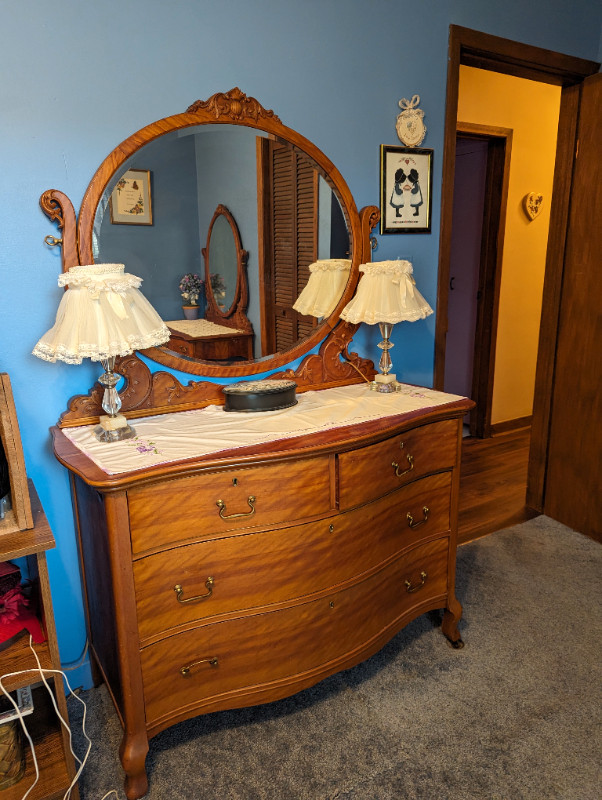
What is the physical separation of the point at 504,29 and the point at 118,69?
66.1 inches

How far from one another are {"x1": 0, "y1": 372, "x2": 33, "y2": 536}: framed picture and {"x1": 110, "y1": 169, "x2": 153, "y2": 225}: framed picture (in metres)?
0.62

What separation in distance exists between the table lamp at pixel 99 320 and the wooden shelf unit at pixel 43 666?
0.44 meters

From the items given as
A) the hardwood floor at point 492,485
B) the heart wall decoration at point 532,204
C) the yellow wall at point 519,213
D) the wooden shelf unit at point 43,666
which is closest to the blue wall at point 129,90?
the wooden shelf unit at point 43,666

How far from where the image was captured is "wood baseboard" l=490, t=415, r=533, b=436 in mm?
4550

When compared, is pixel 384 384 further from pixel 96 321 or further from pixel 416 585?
pixel 96 321

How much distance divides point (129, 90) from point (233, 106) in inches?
12.6

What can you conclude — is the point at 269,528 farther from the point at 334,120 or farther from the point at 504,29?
the point at 504,29

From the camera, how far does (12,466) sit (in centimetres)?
139

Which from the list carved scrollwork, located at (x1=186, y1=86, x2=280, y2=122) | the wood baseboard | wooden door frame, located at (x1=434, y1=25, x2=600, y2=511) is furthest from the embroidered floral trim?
the wood baseboard

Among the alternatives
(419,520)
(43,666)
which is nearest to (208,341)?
(419,520)

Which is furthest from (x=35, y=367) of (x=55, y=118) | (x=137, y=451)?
(x=55, y=118)

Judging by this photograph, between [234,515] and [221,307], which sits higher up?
[221,307]

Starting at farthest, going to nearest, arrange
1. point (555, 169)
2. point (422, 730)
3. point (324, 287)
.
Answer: point (555, 169) < point (324, 287) < point (422, 730)

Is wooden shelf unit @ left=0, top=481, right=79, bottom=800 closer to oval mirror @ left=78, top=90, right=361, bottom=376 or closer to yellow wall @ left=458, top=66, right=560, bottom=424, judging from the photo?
oval mirror @ left=78, top=90, right=361, bottom=376
